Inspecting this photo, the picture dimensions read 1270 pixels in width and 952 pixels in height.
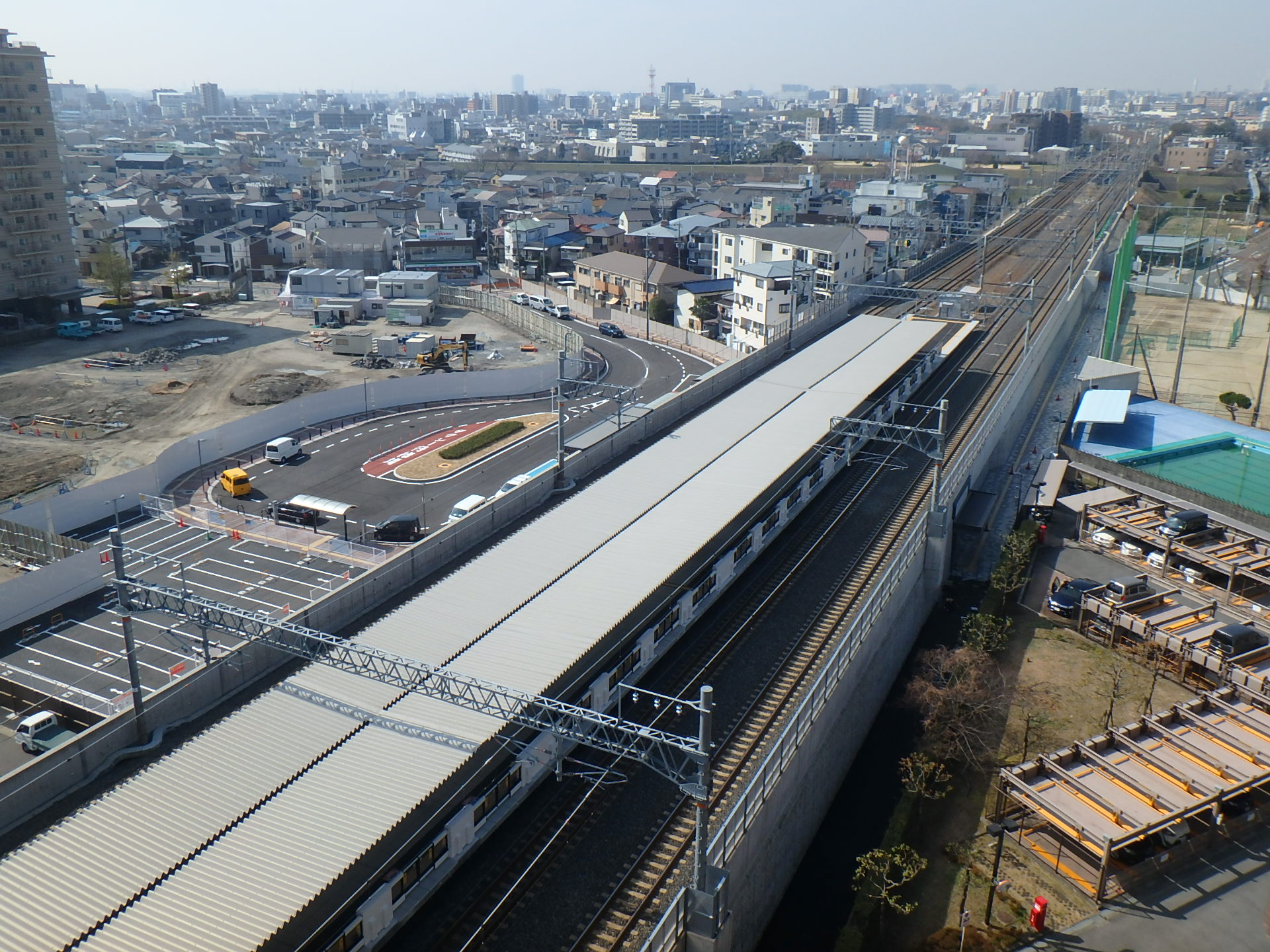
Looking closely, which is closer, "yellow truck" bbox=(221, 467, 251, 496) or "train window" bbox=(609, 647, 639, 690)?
"train window" bbox=(609, 647, 639, 690)

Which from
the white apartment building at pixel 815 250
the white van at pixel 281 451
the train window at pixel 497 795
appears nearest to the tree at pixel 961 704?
the train window at pixel 497 795

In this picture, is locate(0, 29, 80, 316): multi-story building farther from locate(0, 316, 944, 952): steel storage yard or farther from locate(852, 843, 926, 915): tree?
locate(852, 843, 926, 915): tree

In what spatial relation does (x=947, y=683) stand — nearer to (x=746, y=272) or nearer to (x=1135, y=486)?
(x=1135, y=486)

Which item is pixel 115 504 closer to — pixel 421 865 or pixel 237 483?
pixel 237 483

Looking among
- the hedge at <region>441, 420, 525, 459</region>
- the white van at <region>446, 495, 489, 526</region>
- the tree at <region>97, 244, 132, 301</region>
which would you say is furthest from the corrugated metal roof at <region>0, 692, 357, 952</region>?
the tree at <region>97, 244, 132, 301</region>

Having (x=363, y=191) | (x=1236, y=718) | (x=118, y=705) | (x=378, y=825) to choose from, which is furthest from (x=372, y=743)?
(x=363, y=191)

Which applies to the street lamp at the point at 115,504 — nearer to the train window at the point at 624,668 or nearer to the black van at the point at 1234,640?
the train window at the point at 624,668
